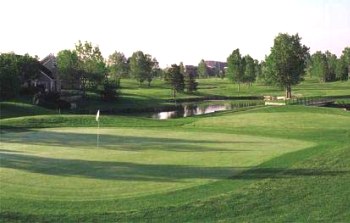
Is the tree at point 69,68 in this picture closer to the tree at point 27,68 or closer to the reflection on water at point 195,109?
the tree at point 27,68

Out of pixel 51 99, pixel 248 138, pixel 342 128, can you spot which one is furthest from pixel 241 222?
pixel 51 99

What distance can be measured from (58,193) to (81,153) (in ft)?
24.1

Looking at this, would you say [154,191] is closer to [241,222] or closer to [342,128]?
[241,222]

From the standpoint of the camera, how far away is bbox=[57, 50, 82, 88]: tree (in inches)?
3814

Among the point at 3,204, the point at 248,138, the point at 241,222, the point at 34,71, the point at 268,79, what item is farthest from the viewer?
the point at 268,79

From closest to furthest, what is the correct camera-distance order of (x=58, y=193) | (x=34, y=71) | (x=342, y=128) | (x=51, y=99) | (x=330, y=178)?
(x=58, y=193) < (x=330, y=178) < (x=342, y=128) < (x=51, y=99) < (x=34, y=71)

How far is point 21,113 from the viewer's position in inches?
2437

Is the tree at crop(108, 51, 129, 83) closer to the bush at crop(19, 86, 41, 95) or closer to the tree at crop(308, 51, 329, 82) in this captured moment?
the tree at crop(308, 51, 329, 82)

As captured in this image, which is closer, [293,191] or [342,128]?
[293,191]

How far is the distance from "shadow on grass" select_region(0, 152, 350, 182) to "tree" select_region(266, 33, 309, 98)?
79.5 metres

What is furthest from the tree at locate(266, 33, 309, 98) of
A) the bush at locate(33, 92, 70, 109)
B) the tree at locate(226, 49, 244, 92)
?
the bush at locate(33, 92, 70, 109)

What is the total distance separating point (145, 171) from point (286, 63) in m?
82.1

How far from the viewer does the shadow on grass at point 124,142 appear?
24188 millimetres

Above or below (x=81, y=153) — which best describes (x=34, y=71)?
above
